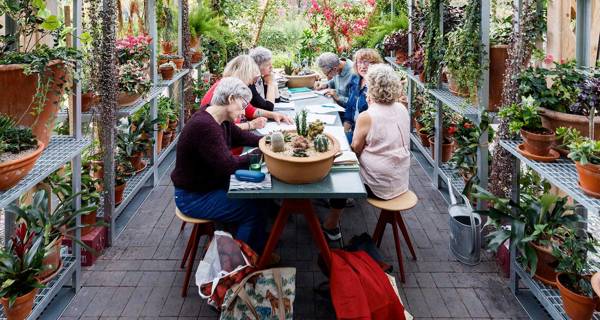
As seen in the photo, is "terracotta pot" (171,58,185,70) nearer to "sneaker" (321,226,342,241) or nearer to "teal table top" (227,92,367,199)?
"sneaker" (321,226,342,241)

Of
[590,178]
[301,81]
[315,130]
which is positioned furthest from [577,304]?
[301,81]

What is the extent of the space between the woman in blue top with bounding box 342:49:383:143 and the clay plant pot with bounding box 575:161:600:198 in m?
2.63

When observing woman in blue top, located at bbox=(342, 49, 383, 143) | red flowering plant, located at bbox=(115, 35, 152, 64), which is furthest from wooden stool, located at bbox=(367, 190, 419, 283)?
red flowering plant, located at bbox=(115, 35, 152, 64)

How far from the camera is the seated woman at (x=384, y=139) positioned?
373 cm

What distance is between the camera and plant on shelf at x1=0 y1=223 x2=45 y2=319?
2705 millimetres

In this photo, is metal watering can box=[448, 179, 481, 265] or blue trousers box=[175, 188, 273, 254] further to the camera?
metal watering can box=[448, 179, 481, 265]

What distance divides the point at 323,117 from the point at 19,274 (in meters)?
2.60

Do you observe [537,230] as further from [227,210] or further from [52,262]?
[52,262]

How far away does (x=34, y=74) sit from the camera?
2.71 metres

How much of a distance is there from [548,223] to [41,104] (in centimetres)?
273

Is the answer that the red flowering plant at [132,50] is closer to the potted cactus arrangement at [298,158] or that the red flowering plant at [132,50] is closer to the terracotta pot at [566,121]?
the potted cactus arrangement at [298,158]

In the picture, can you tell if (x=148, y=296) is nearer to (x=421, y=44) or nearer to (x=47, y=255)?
(x=47, y=255)

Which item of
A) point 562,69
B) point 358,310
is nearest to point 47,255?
point 358,310

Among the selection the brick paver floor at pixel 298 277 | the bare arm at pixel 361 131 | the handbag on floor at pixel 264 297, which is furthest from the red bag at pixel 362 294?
the bare arm at pixel 361 131
